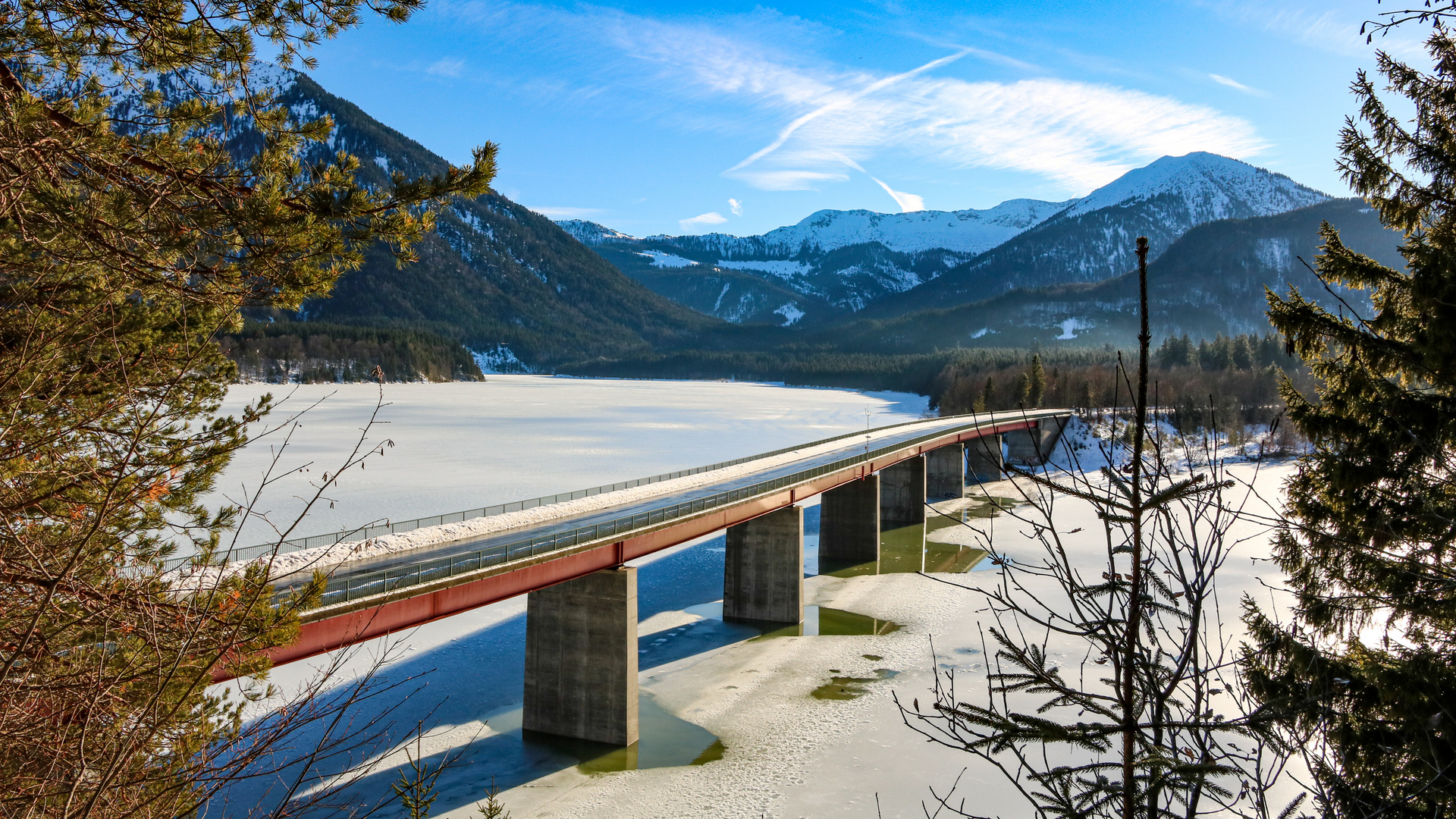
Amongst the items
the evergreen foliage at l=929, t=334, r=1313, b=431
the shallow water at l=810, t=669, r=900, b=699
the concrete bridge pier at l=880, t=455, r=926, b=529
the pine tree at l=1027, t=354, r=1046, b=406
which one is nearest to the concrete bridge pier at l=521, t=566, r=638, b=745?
the shallow water at l=810, t=669, r=900, b=699

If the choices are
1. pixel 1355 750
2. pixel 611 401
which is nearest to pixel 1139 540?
pixel 1355 750

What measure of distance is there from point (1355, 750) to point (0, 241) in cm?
1594

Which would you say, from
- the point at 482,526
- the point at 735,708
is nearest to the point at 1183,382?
the point at 735,708

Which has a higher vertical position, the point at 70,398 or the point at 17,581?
the point at 70,398

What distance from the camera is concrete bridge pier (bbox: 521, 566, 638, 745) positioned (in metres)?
24.3

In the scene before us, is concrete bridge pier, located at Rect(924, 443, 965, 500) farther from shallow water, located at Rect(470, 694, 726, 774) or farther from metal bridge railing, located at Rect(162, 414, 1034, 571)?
shallow water, located at Rect(470, 694, 726, 774)

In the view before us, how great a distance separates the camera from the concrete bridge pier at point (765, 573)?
37188 millimetres

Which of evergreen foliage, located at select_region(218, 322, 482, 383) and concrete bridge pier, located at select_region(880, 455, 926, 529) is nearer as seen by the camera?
concrete bridge pier, located at select_region(880, 455, 926, 529)

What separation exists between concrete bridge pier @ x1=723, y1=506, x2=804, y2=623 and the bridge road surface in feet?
5.37

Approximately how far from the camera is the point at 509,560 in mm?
22578

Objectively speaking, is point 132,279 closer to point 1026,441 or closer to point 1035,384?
point 1026,441

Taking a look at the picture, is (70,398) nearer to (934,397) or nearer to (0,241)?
(0,241)

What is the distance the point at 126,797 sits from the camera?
229 inches

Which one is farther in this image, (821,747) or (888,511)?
(888,511)
